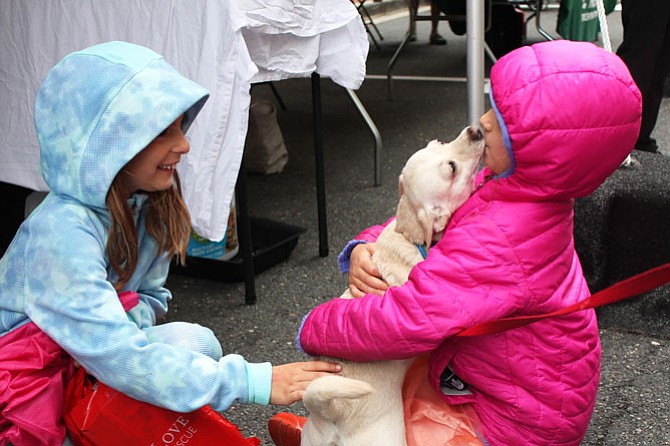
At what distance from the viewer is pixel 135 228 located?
1.59m

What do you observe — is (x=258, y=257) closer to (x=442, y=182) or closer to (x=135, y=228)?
(x=135, y=228)

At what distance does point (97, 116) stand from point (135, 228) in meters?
0.25

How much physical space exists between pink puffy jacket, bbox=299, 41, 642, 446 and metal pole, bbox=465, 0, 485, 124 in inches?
44.8

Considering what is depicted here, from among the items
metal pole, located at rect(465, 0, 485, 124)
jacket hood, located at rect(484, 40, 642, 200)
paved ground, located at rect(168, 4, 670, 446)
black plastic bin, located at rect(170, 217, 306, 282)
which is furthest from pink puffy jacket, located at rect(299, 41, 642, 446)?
black plastic bin, located at rect(170, 217, 306, 282)

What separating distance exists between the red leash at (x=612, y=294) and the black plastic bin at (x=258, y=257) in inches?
66.5

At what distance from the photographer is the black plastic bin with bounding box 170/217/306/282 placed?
2.88 m

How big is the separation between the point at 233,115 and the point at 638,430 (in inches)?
53.3

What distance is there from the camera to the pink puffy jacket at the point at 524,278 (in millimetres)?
1227

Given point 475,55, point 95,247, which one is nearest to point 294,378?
point 95,247

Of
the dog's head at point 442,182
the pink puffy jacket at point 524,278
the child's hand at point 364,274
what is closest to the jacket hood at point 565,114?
the pink puffy jacket at point 524,278

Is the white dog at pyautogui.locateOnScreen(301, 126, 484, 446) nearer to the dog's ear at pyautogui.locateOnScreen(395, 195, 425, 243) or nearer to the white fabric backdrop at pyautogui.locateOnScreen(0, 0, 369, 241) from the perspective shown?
the dog's ear at pyautogui.locateOnScreen(395, 195, 425, 243)

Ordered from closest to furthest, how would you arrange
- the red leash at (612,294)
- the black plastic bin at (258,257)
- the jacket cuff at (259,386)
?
the red leash at (612,294) → the jacket cuff at (259,386) → the black plastic bin at (258,257)

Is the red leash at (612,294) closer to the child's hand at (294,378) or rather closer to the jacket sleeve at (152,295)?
the child's hand at (294,378)

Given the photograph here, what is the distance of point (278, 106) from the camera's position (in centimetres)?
593
